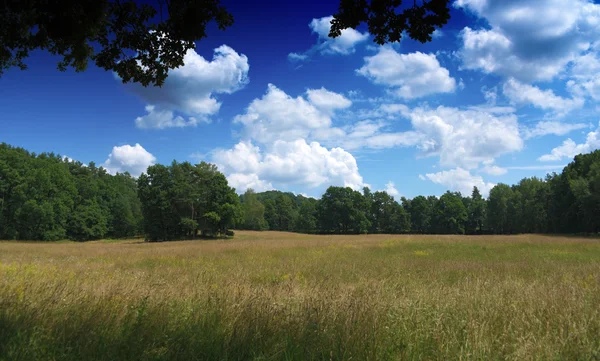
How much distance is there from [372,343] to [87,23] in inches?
222

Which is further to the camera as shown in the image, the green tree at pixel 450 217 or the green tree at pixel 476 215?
the green tree at pixel 476 215

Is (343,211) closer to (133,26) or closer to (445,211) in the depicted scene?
(445,211)

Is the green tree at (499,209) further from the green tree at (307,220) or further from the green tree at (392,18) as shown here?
the green tree at (392,18)

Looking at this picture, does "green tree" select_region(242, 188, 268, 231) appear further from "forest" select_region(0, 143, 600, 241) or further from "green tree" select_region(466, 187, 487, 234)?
"green tree" select_region(466, 187, 487, 234)

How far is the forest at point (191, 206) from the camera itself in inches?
2175

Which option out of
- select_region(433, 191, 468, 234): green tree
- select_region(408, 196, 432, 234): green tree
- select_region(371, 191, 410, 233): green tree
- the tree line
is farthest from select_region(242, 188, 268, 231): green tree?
select_region(433, 191, 468, 234): green tree

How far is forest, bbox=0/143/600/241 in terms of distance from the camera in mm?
55250

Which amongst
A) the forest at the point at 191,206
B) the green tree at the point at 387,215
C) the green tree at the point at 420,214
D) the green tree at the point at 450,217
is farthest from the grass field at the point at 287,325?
the green tree at the point at 420,214

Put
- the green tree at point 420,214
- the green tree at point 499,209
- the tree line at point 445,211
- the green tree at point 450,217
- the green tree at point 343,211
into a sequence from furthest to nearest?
the green tree at point 420,214, the green tree at point 450,217, the green tree at point 343,211, the green tree at point 499,209, the tree line at point 445,211

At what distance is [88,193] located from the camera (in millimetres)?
72938

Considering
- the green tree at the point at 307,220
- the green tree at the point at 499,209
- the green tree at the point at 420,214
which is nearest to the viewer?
the green tree at the point at 499,209

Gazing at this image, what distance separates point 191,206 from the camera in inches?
2162

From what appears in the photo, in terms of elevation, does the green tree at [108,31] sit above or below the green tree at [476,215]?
above

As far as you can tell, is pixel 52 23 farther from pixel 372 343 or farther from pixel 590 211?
pixel 590 211
